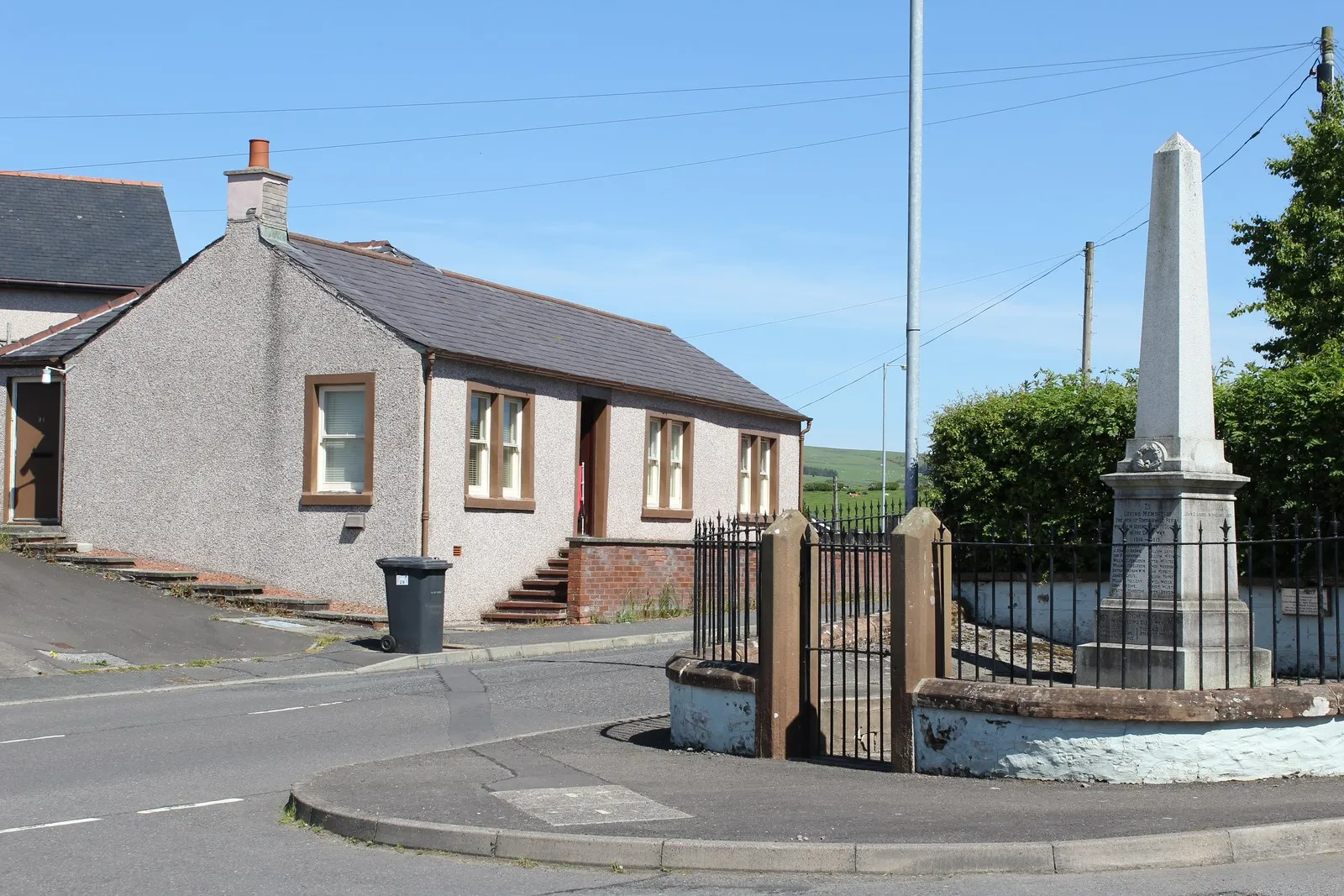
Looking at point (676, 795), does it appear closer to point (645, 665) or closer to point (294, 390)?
point (645, 665)

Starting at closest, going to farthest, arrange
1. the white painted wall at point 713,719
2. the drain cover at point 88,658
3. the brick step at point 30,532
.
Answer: the white painted wall at point 713,719 → the drain cover at point 88,658 → the brick step at point 30,532

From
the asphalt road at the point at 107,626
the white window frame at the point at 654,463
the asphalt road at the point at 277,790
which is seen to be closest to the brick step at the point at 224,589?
the asphalt road at the point at 107,626

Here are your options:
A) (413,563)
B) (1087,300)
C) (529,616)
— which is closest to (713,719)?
(413,563)

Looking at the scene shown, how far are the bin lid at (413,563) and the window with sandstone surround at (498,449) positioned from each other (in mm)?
3272

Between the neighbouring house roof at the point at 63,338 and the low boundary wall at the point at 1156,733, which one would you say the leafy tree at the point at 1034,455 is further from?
the neighbouring house roof at the point at 63,338

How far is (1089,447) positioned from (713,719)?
9.34 meters

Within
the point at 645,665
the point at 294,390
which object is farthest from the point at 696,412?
the point at 645,665

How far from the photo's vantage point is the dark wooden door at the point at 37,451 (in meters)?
25.4

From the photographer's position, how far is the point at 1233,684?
1058 cm

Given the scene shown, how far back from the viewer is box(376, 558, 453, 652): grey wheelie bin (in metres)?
18.3

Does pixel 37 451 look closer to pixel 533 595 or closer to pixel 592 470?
pixel 533 595

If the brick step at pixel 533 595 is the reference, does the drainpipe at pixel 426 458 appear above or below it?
above

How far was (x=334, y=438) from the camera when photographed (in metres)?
22.2

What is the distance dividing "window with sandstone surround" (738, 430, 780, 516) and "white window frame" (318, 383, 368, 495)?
382 inches
